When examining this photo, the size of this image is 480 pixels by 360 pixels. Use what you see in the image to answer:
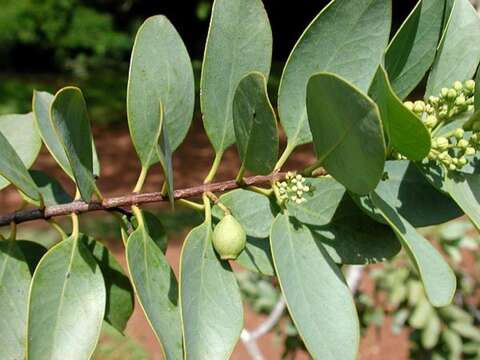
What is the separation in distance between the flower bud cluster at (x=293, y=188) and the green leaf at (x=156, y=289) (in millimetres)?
178

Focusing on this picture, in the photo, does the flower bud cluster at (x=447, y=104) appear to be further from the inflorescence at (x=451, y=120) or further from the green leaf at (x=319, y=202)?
the green leaf at (x=319, y=202)

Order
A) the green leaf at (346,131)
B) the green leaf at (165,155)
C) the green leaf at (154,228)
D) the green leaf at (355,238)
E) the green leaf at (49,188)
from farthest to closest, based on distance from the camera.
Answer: the green leaf at (49,188)
the green leaf at (154,228)
the green leaf at (355,238)
the green leaf at (165,155)
the green leaf at (346,131)

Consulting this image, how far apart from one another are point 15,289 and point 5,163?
0.19 meters

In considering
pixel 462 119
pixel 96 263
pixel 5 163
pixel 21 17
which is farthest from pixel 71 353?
pixel 21 17

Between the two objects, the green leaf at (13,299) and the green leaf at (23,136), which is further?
the green leaf at (23,136)

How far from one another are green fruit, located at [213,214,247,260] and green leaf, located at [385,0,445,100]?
0.27 meters

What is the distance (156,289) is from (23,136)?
0.42 meters

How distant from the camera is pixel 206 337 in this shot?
86 centimetres

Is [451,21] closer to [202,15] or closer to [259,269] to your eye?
[259,269]

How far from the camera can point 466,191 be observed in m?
0.86

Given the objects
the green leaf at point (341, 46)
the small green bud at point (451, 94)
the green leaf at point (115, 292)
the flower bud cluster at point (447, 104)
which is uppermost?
the green leaf at point (341, 46)

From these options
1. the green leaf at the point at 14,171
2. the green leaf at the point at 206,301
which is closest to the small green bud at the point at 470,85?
the green leaf at the point at 206,301

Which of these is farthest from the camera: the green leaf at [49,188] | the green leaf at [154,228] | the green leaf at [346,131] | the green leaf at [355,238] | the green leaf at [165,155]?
the green leaf at [49,188]

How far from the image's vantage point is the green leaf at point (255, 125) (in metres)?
0.82
